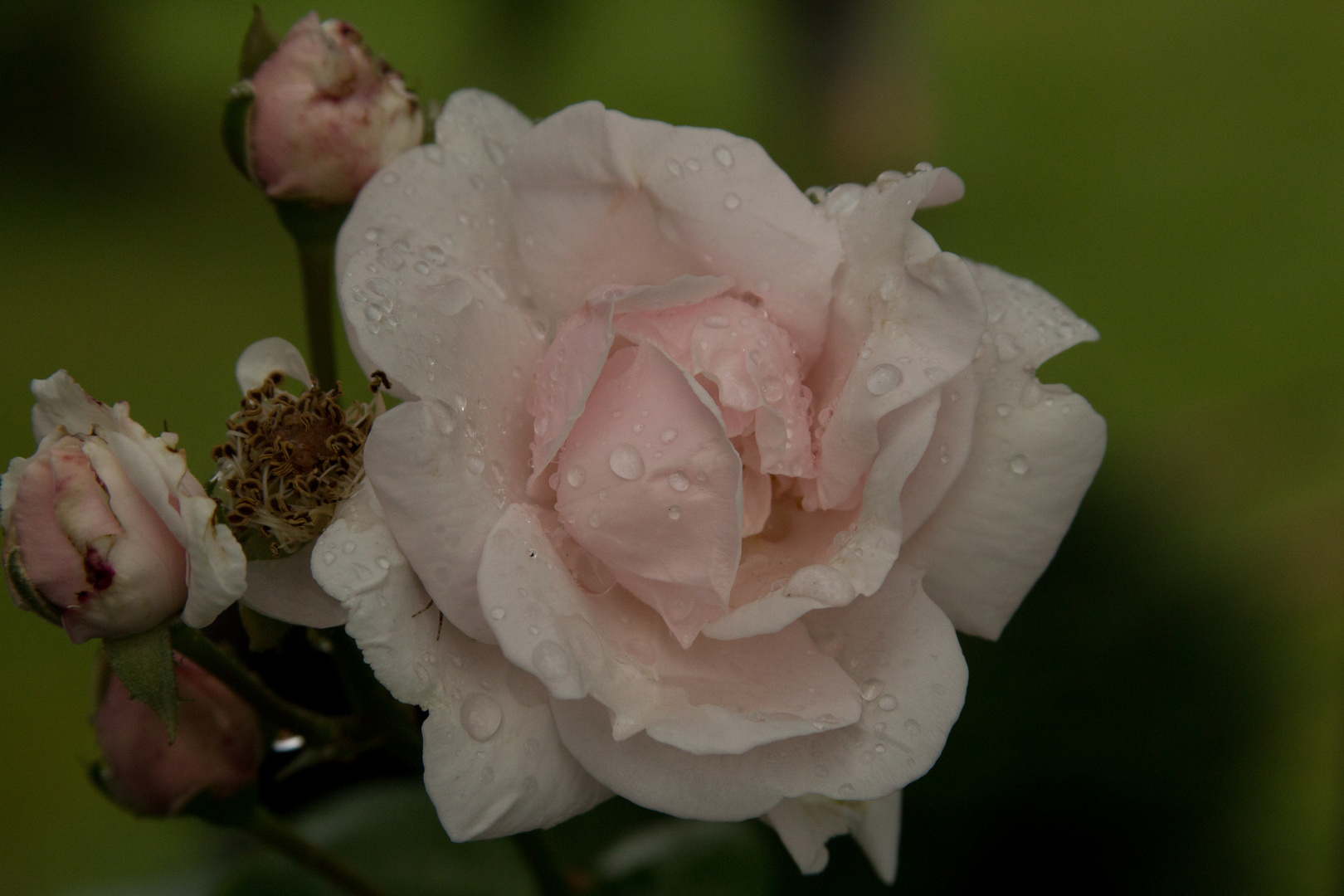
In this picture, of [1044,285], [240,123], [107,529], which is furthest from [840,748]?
[1044,285]

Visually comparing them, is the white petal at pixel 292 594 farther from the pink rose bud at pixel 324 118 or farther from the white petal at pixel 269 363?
the pink rose bud at pixel 324 118

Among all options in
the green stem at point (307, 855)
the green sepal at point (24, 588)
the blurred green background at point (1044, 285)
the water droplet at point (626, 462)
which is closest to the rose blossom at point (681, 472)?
the water droplet at point (626, 462)

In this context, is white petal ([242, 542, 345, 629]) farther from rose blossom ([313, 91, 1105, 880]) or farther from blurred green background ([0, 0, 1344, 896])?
blurred green background ([0, 0, 1344, 896])

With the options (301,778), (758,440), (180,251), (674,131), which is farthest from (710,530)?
(180,251)

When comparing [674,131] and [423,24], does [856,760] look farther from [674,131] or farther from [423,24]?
[423,24]

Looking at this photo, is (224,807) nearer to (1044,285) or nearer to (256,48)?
(256,48)
